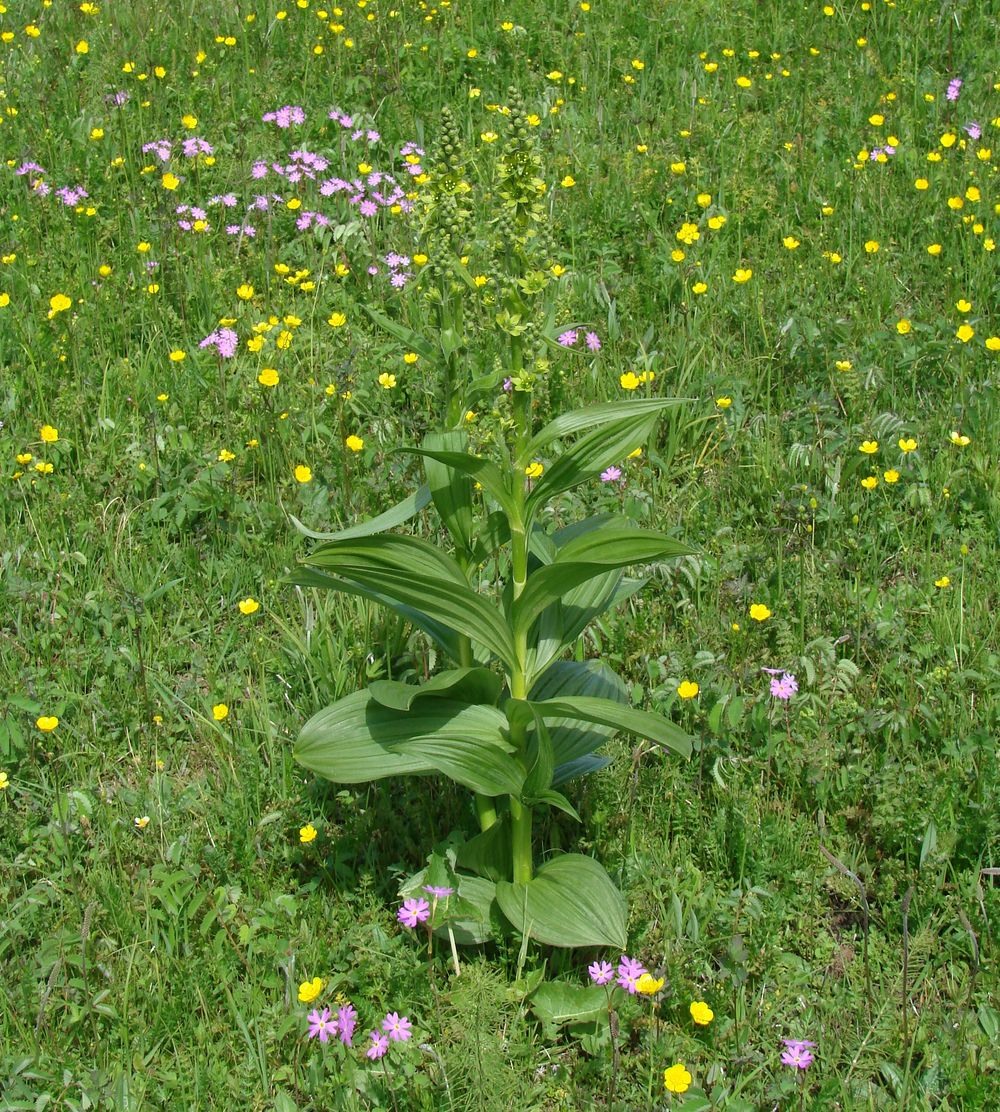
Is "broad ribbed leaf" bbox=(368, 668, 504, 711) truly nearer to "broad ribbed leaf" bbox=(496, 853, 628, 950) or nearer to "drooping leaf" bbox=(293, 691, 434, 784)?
"drooping leaf" bbox=(293, 691, 434, 784)

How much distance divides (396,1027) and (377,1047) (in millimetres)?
65

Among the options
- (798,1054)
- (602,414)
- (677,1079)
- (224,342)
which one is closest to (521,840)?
(677,1079)

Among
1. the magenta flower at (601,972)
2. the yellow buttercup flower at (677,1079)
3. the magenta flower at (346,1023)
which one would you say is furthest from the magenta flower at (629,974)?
the magenta flower at (346,1023)

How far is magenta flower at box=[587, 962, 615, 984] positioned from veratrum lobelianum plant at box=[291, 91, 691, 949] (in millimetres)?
60

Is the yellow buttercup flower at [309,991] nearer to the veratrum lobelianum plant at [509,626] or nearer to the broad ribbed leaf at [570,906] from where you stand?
the veratrum lobelianum plant at [509,626]

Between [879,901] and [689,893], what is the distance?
1.53ft

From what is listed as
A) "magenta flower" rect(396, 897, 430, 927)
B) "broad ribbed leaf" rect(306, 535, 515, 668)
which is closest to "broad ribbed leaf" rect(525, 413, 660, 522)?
"broad ribbed leaf" rect(306, 535, 515, 668)

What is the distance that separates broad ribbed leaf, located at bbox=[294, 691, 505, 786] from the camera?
2.73m

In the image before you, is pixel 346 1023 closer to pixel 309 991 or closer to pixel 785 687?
pixel 309 991

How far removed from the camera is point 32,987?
272 cm

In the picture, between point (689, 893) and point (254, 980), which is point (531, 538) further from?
point (254, 980)

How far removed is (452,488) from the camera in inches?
111

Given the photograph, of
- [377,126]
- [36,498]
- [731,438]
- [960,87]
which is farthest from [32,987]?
[960,87]

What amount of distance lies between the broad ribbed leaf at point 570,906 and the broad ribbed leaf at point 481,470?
0.84 meters
